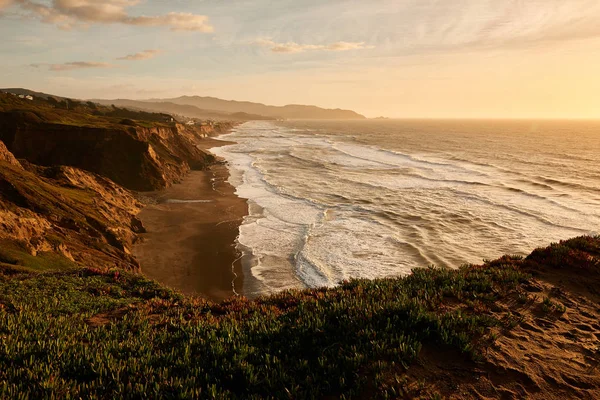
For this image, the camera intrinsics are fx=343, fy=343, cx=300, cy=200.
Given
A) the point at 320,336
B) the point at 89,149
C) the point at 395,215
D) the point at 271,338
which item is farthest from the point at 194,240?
the point at 89,149

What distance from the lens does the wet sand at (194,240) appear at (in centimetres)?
2358

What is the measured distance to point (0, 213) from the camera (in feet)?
60.4

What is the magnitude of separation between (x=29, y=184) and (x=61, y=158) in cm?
2486

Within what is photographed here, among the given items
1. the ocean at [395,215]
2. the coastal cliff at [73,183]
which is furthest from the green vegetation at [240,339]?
the ocean at [395,215]

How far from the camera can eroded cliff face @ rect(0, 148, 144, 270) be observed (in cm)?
1794

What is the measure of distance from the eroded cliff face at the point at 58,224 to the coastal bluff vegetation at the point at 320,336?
154 centimetres

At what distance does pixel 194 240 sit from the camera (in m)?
30.9

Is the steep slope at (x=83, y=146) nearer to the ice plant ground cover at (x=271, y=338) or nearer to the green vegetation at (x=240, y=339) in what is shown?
the ice plant ground cover at (x=271, y=338)

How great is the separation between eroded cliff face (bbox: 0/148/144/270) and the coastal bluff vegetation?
154 centimetres

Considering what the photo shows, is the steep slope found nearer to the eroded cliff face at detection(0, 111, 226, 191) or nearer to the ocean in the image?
the eroded cliff face at detection(0, 111, 226, 191)

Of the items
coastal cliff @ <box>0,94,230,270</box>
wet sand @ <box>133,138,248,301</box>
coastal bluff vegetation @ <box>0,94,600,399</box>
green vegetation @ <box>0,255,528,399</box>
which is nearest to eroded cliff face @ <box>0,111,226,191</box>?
coastal cliff @ <box>0,94,230,270</box>

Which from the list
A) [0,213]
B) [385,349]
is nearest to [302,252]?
[0,213]

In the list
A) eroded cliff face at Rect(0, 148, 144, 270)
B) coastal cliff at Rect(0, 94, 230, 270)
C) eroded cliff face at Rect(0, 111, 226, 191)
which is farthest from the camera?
eroded cliff face at Rect(0, 111, 226, 191)

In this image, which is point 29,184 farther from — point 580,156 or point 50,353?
point 580,156
